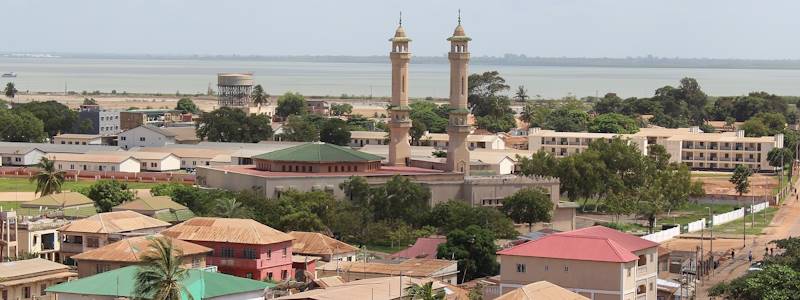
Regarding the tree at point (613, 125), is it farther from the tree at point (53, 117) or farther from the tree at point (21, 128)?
the tree at point (21, 128)

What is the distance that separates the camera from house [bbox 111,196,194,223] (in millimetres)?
51625

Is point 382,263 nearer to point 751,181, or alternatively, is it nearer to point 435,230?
point 435,230

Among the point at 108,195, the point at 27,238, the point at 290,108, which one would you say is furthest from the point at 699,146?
the point at 27,238

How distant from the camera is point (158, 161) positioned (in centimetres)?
8175

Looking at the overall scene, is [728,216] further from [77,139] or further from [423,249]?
[77,139]

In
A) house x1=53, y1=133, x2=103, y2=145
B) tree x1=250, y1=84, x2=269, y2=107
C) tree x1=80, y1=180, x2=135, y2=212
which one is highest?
tree x1=250, y1=84, x2=269, y2=107

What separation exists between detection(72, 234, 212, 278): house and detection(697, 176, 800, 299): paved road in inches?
542

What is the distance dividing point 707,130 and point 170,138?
39.1m

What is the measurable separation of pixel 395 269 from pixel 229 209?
34.7 feet

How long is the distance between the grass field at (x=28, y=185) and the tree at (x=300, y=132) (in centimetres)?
2234

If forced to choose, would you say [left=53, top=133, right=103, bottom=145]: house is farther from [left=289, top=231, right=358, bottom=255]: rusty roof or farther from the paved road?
[left=289, top=231, right=358, bottom=255]: rusty roof

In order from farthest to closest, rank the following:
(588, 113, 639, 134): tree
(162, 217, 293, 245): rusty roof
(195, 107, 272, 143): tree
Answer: (588, 113, 639, 134): tree
(195, 107, 272, 143): tree
(162, 217, 293, 245): rusty roof

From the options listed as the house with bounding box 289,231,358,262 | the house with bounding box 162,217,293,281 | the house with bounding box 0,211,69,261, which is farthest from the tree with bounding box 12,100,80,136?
the house with bounding box 162,217,293,281

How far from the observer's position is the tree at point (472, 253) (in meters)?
44.7
